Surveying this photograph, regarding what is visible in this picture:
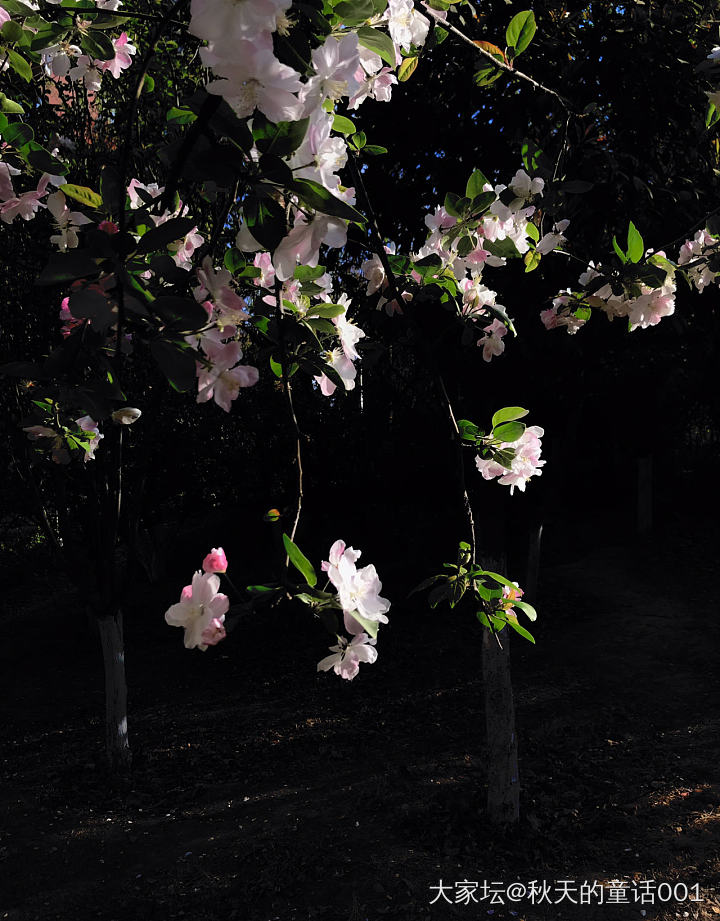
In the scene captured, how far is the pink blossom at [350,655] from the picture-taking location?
94 cm

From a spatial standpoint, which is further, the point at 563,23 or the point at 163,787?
the point at 163,787

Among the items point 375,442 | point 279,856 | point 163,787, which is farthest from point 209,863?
point 375,442

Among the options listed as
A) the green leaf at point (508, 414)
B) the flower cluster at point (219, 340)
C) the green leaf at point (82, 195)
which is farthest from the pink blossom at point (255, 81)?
the green leaf at point (508, 414)

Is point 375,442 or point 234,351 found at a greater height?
point 375,442

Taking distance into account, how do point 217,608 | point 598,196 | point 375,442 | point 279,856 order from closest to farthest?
point 217,608
point 598,196
point 279,856
point 375,442

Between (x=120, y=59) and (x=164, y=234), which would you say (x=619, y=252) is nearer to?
(x=164, y=234)

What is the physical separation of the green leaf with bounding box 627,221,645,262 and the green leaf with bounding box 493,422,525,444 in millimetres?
381

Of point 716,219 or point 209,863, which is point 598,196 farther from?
point 209,863

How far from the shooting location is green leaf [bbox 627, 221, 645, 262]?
1297mm

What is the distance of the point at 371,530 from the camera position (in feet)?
30.4

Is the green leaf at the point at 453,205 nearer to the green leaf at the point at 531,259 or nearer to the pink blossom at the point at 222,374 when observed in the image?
the green leaf at the point at 531,259

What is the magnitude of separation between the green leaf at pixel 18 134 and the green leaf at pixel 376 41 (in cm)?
63

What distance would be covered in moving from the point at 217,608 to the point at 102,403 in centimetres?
26

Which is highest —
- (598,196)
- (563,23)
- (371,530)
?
(563,23)
